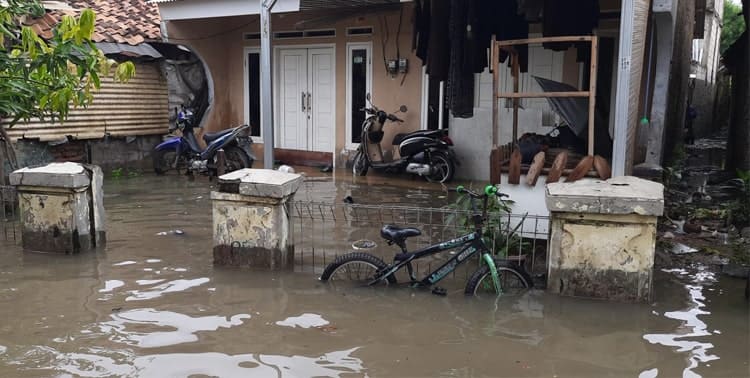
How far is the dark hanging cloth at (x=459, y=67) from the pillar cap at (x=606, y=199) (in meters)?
2.27

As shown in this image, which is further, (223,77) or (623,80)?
(223,77)

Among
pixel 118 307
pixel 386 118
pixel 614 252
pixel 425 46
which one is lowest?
pixel 118 307

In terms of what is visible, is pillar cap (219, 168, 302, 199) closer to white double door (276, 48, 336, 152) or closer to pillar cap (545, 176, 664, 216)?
pillar cap (545, 176, 664, 216)

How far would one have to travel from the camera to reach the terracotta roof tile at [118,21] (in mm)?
10539

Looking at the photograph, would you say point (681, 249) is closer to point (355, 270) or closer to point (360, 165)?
point (355, 270)

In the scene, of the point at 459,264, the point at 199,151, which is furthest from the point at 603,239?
the point at 199,151

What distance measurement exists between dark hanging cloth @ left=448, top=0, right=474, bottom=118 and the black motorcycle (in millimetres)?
3098

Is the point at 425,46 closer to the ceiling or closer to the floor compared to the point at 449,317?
closer to the ceiling

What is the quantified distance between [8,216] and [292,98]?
245 inches

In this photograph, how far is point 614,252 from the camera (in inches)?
181

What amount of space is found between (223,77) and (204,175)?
289cm

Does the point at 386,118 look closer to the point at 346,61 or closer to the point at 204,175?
the point at 346,61

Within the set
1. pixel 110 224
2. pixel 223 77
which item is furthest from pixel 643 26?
pixel 223 77

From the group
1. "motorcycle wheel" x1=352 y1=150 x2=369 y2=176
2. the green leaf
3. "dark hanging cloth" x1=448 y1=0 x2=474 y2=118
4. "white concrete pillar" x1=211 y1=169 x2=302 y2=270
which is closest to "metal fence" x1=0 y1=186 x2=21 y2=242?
"white concrete pillar" x1=211 y1=169 x2=302 y2=270
